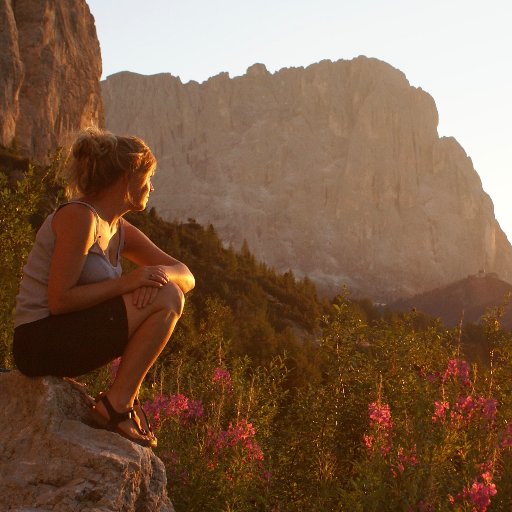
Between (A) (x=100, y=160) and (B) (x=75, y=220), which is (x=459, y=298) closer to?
(A) (x=100, y=160)

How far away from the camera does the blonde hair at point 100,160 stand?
346cm

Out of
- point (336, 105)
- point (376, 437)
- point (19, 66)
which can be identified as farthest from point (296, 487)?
point (336, 105)

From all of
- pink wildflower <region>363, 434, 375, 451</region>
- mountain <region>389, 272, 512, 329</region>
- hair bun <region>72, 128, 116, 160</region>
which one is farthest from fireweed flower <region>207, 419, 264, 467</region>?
mountain <region>389, 272, 512, 329</region>

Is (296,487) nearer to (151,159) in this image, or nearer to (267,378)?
(267,378)

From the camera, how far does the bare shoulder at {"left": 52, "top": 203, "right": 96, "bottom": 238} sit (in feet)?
10.7

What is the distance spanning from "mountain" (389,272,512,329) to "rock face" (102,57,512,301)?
1442 centimetres

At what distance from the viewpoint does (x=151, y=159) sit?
3.63m

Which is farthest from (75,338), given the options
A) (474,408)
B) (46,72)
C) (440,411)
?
(46,72)

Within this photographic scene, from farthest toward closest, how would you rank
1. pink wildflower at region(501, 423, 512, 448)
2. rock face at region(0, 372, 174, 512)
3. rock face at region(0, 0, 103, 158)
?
rock face at region(0, 0, 103, 158)
pink wildflower at region(501, 423, 512, 448)
rock face at region(0, 372, 174, 512)

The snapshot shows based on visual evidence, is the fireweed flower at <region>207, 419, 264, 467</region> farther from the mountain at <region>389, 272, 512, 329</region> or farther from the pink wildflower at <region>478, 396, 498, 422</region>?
the mountain at <region>389, 272, 512, 329</region>

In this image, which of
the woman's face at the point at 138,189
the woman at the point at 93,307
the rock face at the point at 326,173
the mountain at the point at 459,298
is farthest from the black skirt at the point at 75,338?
the rock face at the point at 326,173

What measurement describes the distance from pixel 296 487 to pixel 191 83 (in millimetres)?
156895

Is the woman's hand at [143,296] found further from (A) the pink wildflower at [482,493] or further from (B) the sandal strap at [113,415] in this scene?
(A) the pink wildflower at [482,493]

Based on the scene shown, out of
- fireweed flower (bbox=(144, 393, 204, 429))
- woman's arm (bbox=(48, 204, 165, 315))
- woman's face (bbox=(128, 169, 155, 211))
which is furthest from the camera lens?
fireweed flower (bbox=(144, 393, 204, 429))
